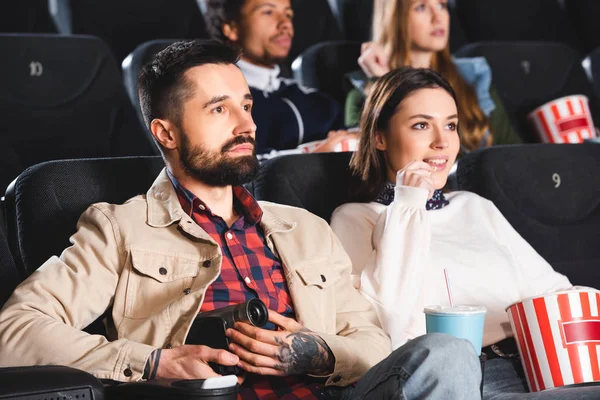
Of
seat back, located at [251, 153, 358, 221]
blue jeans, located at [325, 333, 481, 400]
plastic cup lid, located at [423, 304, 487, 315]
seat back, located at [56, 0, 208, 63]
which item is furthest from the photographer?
seat back, located at [56, 0, 208, 63]

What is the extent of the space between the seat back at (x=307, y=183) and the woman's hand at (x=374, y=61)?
72 centimetres

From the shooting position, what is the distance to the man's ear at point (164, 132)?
4.99 feet

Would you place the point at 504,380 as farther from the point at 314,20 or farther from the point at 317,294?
the point at 314,20

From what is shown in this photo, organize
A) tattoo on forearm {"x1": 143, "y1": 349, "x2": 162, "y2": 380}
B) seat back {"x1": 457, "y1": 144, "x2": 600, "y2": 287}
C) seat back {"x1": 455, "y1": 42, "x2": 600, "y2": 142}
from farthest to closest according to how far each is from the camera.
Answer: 1. seat back {"x1": 455, "y1": 42, "x2": 600, "y2": 142}
2. seat back {"x1": 457, "y1": 144, "x2": 600, "y2": 287}
3. tattoo on forearm {"x1": 143, "y1": 349, "x2": 162, "y2": 380}

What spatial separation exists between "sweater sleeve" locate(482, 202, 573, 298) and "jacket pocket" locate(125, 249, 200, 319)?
0.68m

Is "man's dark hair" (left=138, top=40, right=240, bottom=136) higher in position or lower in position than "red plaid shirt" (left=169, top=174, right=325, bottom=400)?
higher

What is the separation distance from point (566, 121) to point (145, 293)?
1557 millimetres

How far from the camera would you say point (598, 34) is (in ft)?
11.5

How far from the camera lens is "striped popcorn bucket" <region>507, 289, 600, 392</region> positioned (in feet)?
4.71

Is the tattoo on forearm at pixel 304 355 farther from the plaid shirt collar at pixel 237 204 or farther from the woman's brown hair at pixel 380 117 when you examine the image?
the woman's brown hair at pixel 380 117

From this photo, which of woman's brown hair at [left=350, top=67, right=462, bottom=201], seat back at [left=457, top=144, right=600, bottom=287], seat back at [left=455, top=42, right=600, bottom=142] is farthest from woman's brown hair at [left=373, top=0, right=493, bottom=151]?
woman's brown hair at [left=350, top=67, right=462, bottom=201]

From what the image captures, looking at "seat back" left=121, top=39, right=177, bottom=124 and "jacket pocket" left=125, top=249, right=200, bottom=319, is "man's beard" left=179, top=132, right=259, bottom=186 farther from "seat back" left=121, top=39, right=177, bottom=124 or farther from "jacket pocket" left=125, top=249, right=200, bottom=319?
"seat back" left=121, top=39, right=177, bottom=124

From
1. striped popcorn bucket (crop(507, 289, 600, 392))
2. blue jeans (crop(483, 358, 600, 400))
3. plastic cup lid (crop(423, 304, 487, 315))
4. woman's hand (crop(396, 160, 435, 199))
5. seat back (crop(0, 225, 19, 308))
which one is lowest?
blue jeans (crop(483, 358, 600, 400))

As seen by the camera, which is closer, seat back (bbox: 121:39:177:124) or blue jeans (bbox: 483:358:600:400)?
blue jeans (bbox: 483:358:600:400)
